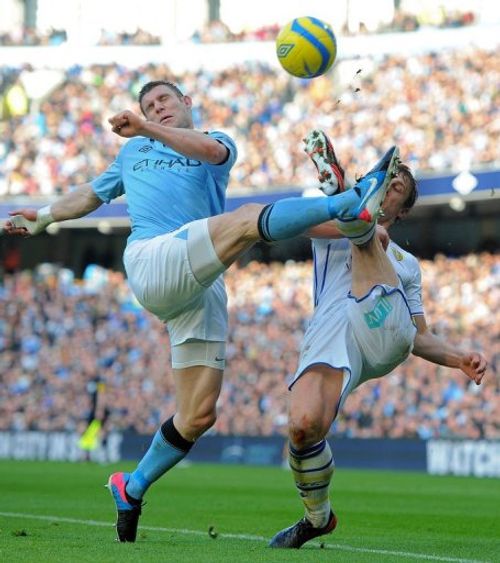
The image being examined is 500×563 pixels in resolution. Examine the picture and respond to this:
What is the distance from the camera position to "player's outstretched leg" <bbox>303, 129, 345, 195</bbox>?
639 centimetres

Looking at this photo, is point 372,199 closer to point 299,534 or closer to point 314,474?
point 314,474

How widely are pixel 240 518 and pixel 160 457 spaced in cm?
345

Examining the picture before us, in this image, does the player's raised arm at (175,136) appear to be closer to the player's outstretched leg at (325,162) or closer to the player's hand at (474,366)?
the player's outstretched leg at (325,162)

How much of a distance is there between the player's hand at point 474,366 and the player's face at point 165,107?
2.09m

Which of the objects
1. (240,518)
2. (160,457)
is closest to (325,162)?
(160,457)

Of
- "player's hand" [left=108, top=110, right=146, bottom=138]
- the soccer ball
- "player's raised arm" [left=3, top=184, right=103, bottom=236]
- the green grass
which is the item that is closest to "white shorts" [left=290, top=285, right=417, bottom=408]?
the green grass

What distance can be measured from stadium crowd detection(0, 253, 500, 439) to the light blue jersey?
50.4 feet

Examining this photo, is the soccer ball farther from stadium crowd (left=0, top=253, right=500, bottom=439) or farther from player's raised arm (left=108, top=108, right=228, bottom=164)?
stadium crowd (left=0, top=253, right=500, bottom=439)

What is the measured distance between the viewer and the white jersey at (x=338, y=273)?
6.86 m

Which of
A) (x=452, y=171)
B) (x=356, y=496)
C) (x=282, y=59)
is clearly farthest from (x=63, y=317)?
(x=282, y=59)

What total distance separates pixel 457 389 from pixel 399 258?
1643 cm

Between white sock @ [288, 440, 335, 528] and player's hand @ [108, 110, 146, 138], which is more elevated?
player's hand @ [108, 110, 146, 138]

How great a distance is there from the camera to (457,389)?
23.1 meters

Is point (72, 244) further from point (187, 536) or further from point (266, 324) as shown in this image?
point (187, 536)
